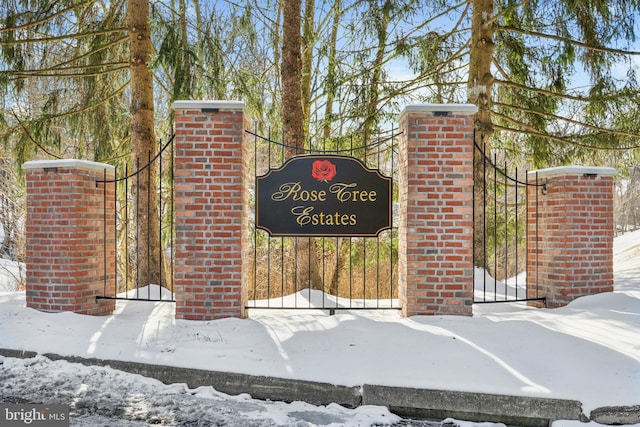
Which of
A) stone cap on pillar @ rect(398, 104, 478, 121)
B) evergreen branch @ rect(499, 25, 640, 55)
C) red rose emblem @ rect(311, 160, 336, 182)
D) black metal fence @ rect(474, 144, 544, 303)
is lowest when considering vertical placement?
black metal fence @ rect(474, 144, 544, 303)

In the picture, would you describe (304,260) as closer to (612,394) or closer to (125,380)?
(125,380)

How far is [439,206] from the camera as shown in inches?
202

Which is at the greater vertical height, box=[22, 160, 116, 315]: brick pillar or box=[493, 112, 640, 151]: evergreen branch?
box=[493, 112, 640, 151]: evergreen branch

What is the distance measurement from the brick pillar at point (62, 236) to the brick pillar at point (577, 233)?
17.7 feet

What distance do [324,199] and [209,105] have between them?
1.57 m

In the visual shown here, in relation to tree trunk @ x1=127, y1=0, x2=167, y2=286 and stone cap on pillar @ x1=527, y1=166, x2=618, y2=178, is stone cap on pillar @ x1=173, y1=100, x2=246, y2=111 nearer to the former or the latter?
tree trunk @ x1=127, y1=0, x2=167, y2=286

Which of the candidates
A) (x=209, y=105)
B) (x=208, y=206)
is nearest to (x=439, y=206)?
(x=208, y=206)

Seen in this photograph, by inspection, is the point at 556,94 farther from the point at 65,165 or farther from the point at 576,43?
the point at 65,165

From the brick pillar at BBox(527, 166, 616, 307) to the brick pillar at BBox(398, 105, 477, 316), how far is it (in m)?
1.48

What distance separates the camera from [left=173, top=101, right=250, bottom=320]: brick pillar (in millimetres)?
5105

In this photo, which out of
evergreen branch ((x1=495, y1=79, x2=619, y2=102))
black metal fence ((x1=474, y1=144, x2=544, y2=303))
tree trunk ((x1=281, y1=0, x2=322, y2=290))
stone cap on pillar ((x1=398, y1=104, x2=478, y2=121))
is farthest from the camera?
evergreen branch ((x1=495, y1=79, x2=619, y2=102))

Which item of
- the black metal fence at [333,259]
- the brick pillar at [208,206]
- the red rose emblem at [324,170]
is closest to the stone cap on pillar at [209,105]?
the brick pillar at [208,206]

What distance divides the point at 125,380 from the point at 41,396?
0.61 meters

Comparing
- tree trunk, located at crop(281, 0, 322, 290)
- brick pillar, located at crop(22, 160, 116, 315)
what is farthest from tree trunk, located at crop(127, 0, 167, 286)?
tree trunk, located at crop(281, 0, 322, 290)
